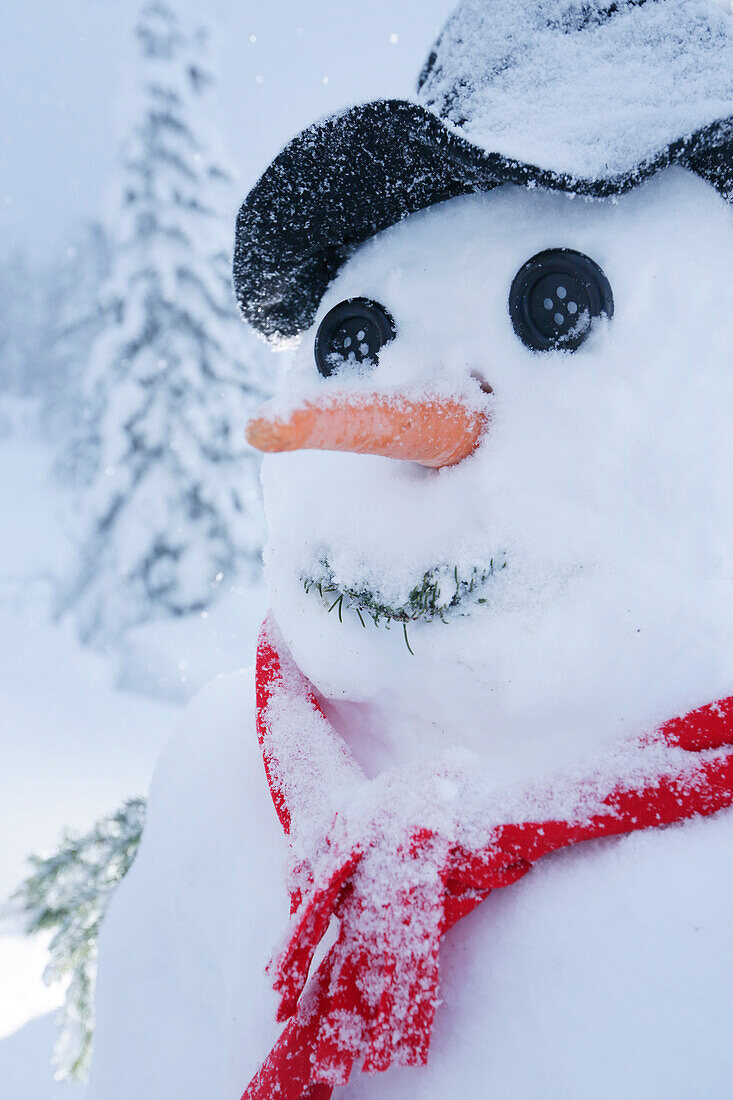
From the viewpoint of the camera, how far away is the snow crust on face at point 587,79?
811mm

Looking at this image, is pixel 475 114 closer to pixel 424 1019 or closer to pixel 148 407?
pixel 424 1019

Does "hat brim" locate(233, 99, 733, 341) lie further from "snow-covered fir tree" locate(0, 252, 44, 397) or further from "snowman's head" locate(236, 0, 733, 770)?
"snow-covered fir tree" locate(0, 252, 44, 397)

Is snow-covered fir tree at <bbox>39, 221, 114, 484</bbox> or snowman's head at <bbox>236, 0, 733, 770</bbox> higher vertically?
snow-covered fir tree at <bbox>39, 221, 114, 484</bbox>

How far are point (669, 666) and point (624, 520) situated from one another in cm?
18

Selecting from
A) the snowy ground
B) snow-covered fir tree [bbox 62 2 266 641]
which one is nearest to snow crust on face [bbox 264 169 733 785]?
the snowy ground

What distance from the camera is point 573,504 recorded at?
80 centimetres

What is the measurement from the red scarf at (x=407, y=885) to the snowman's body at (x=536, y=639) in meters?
0.05

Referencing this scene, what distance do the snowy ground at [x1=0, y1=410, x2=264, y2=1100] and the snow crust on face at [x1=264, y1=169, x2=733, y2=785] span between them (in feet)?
5.64

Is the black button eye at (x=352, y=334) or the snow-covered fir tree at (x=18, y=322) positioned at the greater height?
the snow-covered fir tree at (x=18, y=322)

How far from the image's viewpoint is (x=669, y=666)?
0.80 metres

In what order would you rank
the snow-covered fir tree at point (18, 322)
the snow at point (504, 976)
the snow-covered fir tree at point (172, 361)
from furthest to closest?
the snow-covered fir tree at point (18, 322)
the snow-covered fir tree at point (172, 361)
the snow at point (504, 976)

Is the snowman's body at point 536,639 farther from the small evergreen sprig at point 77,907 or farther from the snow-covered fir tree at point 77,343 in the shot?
the snow-covered fir tree at point 77,343

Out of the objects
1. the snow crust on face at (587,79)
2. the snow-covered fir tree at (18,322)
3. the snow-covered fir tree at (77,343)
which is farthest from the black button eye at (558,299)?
the snow-covered fir tree at (18,322)

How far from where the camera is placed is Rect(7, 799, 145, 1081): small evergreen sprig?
1689mm
